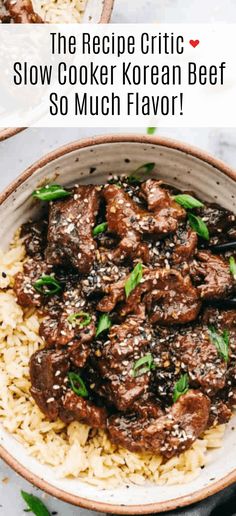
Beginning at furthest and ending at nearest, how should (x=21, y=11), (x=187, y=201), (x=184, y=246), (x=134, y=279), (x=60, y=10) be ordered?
(x=60, y=10) < (x=21, y=11) < (x=187, y=201) < (x=184, y=246) < (x=134, y=279)

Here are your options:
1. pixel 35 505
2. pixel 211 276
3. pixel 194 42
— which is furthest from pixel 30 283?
pixel 194 42

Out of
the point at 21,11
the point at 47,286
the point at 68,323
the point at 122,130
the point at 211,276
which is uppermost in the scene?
the point at 21,11

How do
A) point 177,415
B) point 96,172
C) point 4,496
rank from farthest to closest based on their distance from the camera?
1. point 4,496
2. point 96,172
3. point 177,415

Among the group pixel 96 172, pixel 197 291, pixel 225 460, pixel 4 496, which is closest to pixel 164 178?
pixel 96 172

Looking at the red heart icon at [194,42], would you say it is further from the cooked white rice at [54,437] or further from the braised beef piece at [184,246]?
the cooked white rice at [54,437]

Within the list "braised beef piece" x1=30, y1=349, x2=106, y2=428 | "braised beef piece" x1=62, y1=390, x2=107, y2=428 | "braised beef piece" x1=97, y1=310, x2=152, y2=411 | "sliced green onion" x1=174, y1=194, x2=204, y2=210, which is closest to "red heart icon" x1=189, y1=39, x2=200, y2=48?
"sliced green onion" x1=174, y1=194, x2=204, y2=210

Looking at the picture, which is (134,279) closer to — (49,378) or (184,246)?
(184,246)

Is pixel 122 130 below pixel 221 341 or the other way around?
the other way around

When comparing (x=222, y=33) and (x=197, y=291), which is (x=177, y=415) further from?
(x=222, y=33)
